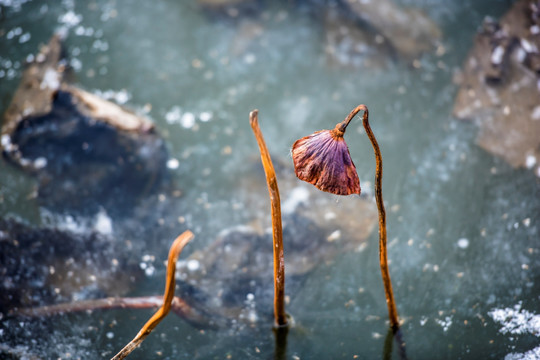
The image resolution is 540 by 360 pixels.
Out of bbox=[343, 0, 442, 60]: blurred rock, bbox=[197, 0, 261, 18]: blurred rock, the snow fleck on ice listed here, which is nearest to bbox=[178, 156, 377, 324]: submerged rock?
the snow fleck on ice

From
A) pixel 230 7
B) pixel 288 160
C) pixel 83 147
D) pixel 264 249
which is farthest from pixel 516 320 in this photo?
pixel 230 7

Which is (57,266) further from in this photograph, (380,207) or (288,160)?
(380,207)

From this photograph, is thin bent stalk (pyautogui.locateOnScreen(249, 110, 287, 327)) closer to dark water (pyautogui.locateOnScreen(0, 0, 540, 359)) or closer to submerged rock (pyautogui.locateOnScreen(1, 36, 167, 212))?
dark water (pyautogui.locateOnScreen(0, 0, 540, 359))

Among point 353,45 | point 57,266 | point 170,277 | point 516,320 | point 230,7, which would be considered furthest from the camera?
point 230,7

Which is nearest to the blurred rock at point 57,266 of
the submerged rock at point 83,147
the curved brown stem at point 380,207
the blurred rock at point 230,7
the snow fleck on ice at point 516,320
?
the submerged rock at point 83,147

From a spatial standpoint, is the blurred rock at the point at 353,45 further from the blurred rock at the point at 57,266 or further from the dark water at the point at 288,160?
the blurred rock at the point at 57,266

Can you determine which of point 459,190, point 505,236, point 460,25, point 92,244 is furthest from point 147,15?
point 505,236
